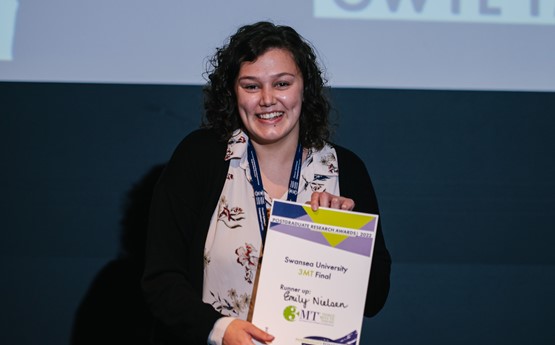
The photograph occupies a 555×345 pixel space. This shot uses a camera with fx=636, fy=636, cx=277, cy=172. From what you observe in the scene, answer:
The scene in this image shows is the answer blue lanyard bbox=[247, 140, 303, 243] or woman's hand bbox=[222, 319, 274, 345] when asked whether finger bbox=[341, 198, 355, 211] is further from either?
woman's hand bbox=[222, 319, 274, 345]

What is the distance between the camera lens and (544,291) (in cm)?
265

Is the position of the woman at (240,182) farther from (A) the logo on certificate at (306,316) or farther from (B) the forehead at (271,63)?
(A) the logo on certificate at (306,316)

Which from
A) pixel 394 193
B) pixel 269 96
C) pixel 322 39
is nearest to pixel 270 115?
pixel 269 96

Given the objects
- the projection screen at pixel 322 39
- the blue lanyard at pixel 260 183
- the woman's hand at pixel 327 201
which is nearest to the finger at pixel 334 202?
the woman's hand at pixel 327 201

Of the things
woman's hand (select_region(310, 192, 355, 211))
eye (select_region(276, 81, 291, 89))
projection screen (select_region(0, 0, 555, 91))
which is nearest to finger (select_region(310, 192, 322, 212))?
woman's hand (select_region(310, 192, 355, 211))

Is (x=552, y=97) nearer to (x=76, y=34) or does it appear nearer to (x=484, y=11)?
(x=484, y=11)

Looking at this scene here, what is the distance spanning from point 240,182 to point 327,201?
0.94 ft

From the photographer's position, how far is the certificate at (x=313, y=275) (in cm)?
132

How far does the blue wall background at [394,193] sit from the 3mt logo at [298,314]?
4.32ft

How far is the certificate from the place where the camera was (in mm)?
1315

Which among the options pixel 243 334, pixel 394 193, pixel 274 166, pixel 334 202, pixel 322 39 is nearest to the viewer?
pixel 243 334

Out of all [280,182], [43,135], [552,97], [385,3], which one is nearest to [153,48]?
Result: [43,135]

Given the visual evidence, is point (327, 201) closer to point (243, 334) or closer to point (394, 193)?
point (243, 334)

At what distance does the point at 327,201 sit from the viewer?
1.37 metres
